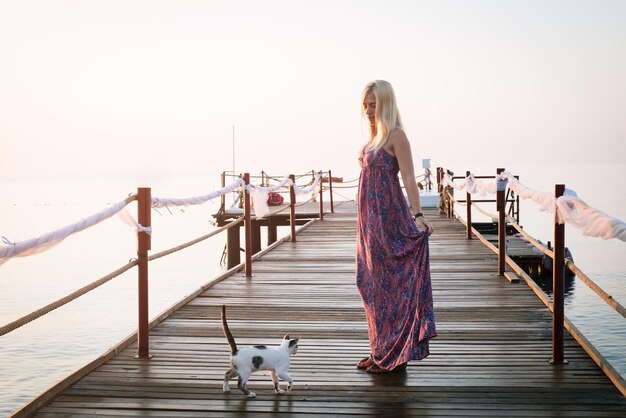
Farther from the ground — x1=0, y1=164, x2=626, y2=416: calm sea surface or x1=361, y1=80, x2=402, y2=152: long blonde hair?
x1=361, y1=80, x2=402, y2=152: long blonde hair

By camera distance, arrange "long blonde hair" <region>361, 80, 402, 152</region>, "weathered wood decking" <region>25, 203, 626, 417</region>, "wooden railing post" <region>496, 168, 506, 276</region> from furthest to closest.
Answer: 1. "wooden railing post" <region>496, 168, 506, 276</region>
2. "long blonde hair" <region>361, 80, 402, 152</region>
3. "weathered wood decking" <region>25, 203, 626, 417</region>

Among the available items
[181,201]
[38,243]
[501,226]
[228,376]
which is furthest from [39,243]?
[501,226]

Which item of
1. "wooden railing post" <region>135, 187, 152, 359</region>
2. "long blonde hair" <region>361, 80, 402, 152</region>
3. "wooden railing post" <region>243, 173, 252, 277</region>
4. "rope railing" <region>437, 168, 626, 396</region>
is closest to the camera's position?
"rope railing" <region>437, 168, 626, 396</region>

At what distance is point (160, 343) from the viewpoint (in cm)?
469

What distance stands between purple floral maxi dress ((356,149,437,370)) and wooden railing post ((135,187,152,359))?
132 centimetres

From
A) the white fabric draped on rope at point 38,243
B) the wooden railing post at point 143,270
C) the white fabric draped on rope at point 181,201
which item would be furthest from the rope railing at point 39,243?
the white fabric draped on rope at point 181,201

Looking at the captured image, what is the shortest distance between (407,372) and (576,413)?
97cm

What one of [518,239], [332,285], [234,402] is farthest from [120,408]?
[518,239]

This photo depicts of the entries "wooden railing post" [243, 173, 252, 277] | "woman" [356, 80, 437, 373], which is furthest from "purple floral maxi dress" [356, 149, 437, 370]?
"wooden railing post" [243, 173, 252, 277]

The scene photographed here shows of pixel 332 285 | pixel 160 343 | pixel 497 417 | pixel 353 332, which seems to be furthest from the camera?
pixel 332 285

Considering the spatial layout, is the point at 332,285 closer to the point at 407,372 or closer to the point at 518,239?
the point at 407,372

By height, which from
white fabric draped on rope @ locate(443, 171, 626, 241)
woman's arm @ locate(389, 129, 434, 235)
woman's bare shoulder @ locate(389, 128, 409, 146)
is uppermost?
woman's bare shoulder @ locate(389, 128, 409, 146)

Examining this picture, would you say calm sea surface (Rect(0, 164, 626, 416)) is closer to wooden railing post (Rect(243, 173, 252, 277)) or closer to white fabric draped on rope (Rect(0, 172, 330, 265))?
white fabric draped on rope (Rect(0, 172, 330, 265))

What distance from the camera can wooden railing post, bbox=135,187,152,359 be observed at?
14.4 ft
